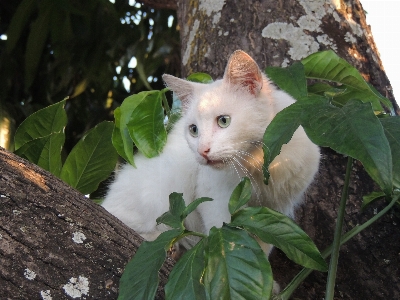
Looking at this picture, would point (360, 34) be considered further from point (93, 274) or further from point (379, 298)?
point (93, 274)

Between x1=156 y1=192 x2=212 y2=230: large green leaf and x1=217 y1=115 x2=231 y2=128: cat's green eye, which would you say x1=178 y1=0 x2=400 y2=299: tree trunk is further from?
x1=156 y1=192 x2=212 y2=230: large green leaf

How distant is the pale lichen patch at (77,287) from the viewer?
94 cm

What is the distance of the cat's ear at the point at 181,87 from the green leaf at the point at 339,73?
323 mm

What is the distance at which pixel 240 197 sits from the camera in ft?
3.20

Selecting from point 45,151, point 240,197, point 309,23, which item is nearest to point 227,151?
point 240,197

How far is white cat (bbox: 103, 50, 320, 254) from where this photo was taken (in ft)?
4.21

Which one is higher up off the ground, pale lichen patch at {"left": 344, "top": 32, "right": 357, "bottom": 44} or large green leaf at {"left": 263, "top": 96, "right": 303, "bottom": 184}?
pale lichen patch at {"left": 344, "top": 32, "right": 357, "bottom": 44}

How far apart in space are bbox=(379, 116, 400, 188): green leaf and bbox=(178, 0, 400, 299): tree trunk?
0.55m

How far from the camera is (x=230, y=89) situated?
1327 millimetres

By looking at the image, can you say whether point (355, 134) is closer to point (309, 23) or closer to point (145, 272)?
point (145, 272)

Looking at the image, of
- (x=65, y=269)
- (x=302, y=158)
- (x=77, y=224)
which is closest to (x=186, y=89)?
(x=302, y=158)

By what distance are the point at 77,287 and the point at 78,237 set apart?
106mm

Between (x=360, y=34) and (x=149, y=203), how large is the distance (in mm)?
868

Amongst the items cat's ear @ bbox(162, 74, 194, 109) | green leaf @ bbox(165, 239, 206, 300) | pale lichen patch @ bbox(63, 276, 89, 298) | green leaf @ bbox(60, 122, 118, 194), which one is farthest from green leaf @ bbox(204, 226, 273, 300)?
green leaf @ bbox(60, 122, 118, 194)
